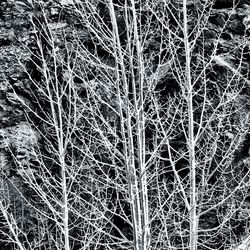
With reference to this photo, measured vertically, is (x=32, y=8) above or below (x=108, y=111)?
above

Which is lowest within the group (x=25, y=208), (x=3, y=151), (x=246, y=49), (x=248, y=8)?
(x=25, y=208)

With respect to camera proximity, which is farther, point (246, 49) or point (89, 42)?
point (89, 42)

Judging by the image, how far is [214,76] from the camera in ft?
34.8

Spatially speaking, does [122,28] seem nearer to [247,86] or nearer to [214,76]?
[214,76]

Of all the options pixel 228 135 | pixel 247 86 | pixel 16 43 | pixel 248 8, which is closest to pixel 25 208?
pixel 16 43

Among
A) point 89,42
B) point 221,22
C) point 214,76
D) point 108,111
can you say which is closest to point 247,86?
point 214,76

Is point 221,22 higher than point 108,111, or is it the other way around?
point 221,22

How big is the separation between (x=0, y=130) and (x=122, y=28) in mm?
4555

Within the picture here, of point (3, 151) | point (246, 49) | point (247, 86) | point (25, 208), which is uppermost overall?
point (246, 49)

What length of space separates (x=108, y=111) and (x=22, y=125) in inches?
94.8

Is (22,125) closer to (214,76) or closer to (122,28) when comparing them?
(122,28)

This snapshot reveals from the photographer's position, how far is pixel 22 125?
11.1 meters

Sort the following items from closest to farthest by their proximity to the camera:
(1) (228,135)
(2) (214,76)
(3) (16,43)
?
(1) (228,135), (2) (214,76), (3) (16,43)

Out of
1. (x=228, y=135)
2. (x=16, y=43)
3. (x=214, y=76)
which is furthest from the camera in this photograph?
(x=16, y=43)
